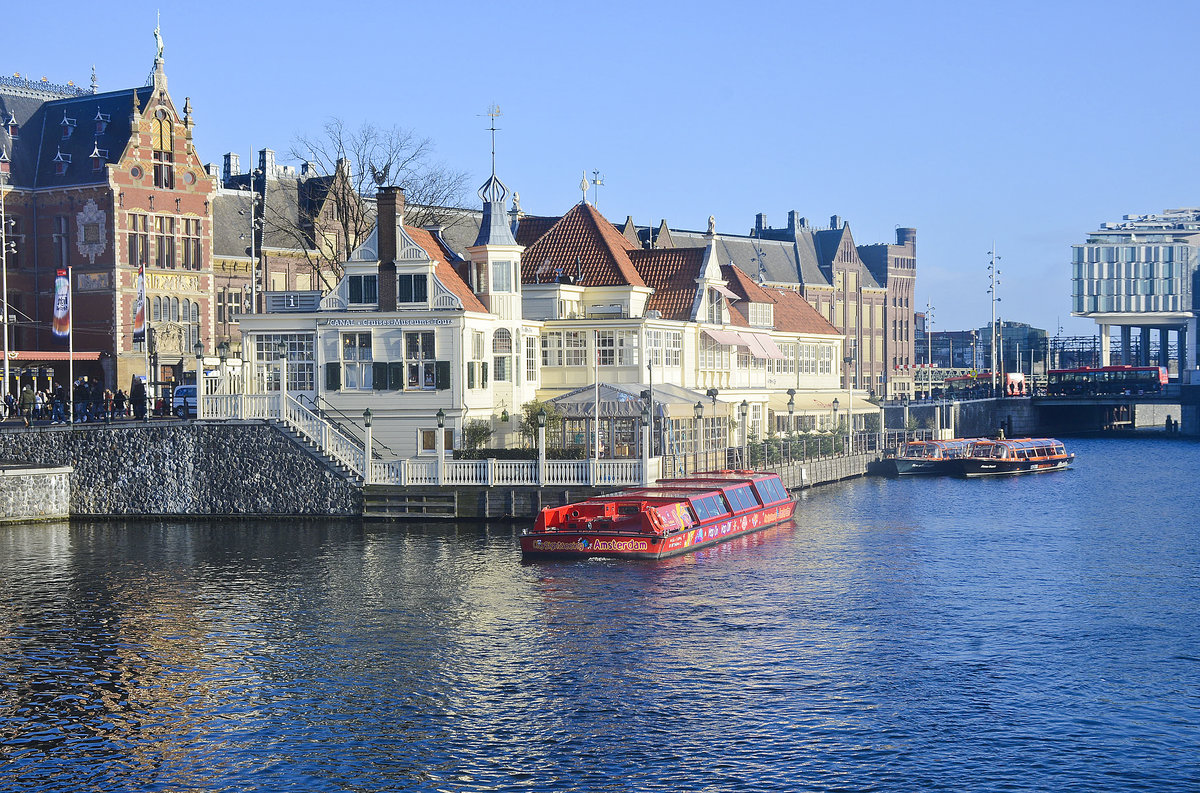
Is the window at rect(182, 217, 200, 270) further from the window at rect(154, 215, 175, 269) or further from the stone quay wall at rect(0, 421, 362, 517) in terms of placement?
the stone quay wall at rect(0, 421, 362, 517)

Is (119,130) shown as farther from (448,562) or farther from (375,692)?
(375,692)

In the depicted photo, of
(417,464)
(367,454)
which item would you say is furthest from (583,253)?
(367,454)

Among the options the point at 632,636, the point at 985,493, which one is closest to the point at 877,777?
the point at 632,636

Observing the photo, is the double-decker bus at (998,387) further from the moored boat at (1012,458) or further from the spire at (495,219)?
the spire at (495,219)

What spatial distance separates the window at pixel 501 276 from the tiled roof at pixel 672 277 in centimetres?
1077

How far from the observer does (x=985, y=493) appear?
7875 centimetres

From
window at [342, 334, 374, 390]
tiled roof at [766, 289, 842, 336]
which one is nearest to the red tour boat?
window at [342, 334, 374, 390]

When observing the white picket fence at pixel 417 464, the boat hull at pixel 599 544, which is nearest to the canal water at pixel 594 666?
→ the boat hull at pixel 599 544

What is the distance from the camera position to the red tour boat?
48.6m

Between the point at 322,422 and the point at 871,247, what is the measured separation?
482 feet

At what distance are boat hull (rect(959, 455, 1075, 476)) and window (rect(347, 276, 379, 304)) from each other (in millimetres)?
44650

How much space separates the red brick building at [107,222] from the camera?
88.2m

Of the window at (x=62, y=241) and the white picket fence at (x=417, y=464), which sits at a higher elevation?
the window at (x=62, y=241)

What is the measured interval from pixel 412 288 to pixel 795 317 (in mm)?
39708
